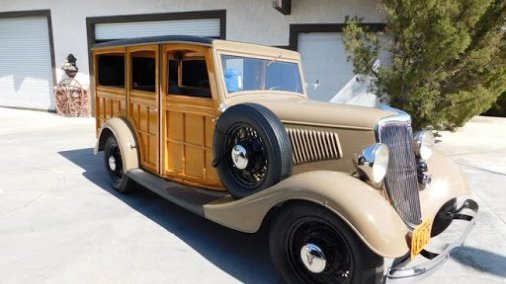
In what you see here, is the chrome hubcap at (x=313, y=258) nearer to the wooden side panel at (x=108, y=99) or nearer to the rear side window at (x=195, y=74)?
the rear side window at (x=195, y=74)

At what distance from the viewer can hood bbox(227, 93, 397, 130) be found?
111 inches

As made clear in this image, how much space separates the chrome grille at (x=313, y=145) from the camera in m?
2.94

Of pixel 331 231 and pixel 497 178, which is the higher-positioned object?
pixel 331 231

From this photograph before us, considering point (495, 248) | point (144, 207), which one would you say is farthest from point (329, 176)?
point (144, 207)

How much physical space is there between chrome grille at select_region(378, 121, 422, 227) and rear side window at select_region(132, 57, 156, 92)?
279 cm

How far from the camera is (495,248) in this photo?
3.50 meters

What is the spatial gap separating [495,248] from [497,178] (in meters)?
2.66

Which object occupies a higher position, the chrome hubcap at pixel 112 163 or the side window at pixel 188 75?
the side window at pixel 188 75

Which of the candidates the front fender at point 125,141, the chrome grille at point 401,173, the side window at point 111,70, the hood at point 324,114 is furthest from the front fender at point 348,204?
the side window at point 111,70

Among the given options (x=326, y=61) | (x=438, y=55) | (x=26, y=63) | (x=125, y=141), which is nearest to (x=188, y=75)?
(x=125, y=141)

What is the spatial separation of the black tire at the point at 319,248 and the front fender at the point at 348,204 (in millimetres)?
88

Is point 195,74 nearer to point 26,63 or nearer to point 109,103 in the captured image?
point 109,103

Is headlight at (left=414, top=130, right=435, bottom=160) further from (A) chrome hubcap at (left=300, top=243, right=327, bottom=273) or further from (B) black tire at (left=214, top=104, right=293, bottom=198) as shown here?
(A) chrome hubcap at (left=300, top=243, right=327, bottom=273)

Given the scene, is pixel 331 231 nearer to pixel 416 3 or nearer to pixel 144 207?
pixel 144 207
